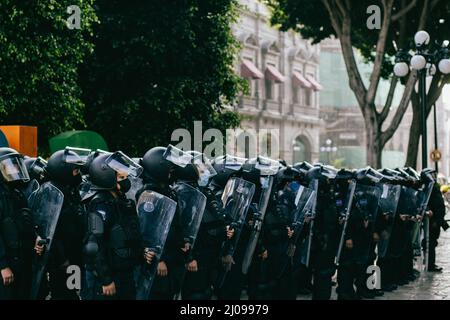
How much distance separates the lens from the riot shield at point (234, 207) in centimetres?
779

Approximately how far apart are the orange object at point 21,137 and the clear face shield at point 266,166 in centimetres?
664

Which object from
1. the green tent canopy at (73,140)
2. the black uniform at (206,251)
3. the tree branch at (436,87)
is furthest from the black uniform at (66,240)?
the tree branch at (436,87)

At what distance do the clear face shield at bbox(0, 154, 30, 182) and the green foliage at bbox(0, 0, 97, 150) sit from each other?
9.63m

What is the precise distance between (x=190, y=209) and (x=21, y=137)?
297 inches

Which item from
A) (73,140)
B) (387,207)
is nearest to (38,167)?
(387,207)

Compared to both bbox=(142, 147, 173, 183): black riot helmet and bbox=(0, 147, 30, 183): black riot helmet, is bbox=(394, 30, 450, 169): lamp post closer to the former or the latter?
bbox=(142, 147, 173, 183): black riot helmet

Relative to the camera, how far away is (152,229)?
6.48 metres

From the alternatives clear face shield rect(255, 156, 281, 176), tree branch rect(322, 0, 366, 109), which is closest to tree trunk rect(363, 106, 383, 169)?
tree branch rect(322, 0, 366, 109)

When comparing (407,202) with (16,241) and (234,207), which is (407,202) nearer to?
(234,207)

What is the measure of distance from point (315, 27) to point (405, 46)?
375cm

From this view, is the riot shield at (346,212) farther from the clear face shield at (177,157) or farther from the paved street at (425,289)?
the clear face shield at (177,157)

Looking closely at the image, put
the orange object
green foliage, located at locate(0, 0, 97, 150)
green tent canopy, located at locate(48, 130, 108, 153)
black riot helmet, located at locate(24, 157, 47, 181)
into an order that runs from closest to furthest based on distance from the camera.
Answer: black riot helmet, located at locate(24, 157, 47, 181) → the orange object → green foliage, located at locate(0, 0, 97, 150) → green tent canopy, located at locate(48, 130, 108, 153)

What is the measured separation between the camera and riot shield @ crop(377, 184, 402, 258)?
10.2 meters

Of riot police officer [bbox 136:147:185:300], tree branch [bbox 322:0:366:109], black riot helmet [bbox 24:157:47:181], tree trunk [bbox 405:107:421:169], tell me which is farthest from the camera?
tree trunk [bbox 405:107:421:169]
